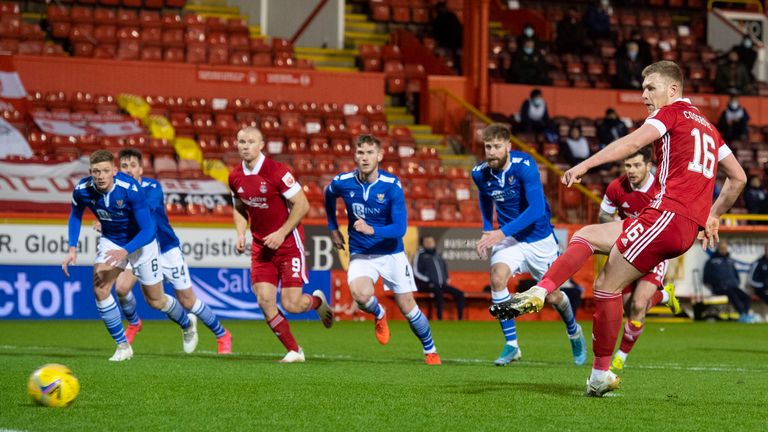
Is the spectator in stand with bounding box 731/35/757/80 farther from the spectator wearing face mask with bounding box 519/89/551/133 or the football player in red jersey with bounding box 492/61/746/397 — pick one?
the football player in red jersey with bounding box 492/61/746/397

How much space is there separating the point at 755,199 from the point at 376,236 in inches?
622

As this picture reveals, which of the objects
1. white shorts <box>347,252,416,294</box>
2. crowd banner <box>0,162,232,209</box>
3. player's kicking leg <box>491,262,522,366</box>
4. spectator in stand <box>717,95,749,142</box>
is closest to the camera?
player's kicking leg <box>491,262,522,366</box>

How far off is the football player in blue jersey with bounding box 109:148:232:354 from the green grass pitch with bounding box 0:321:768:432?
0.37 metres

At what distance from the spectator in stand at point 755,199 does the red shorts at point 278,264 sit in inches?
624

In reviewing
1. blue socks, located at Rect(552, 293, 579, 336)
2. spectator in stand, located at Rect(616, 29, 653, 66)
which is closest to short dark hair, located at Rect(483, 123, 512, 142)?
blue socks, located at Rect(552, 293, 579, 336)

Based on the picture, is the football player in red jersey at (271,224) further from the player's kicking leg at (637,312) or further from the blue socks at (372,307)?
the player's kicking leg at (637,312)

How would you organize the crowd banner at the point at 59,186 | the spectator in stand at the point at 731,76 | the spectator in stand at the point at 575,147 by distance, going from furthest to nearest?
1. the spectator in stand at the point at 731,76
2. the spectator in stand at the point at 575,147
3. the crowd banner at the point at 59,186

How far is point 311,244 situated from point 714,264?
7.82 metres

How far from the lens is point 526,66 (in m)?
28.4

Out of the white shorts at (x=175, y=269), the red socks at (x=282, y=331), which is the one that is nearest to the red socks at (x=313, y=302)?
the red socks at (x=282, y=331)

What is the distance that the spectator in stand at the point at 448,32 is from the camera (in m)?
30.0

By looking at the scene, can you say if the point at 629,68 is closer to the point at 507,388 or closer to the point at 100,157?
the point at 100,157

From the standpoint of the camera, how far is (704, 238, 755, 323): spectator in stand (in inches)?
910

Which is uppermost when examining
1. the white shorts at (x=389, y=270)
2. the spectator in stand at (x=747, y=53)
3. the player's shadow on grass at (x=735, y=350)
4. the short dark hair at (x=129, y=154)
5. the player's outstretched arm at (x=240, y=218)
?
the spectator in stand at (x=747, y=53)
